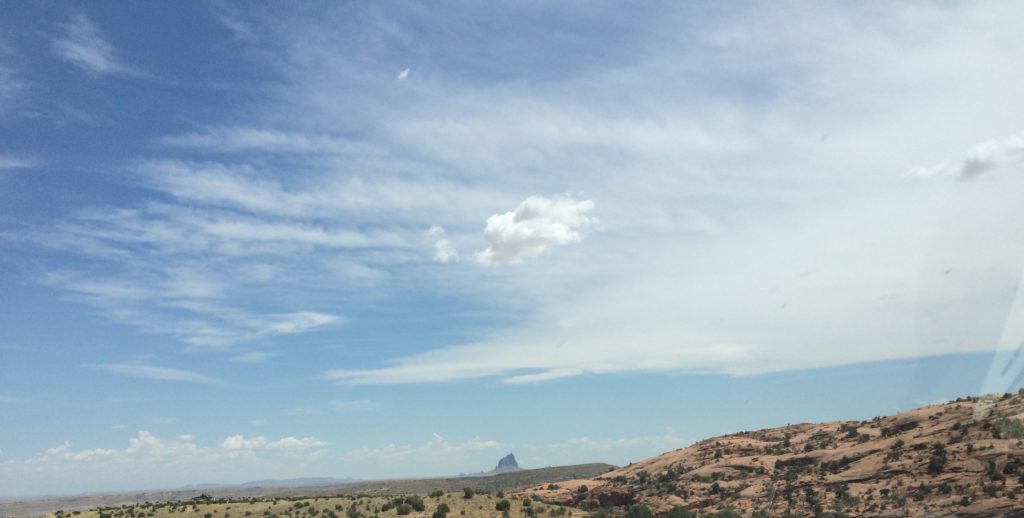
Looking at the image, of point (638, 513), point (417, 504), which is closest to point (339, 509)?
point (417, 504)

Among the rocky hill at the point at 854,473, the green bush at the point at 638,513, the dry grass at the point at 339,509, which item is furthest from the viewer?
the green bush at the point at 638,513

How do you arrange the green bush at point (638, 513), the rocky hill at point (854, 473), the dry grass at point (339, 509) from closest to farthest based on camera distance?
1. the rocky hill at point (854, 473)
2. the dry grass at point (339, 509)
3. the green bush at point (638, 513)

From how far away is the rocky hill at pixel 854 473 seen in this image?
49.8 meters

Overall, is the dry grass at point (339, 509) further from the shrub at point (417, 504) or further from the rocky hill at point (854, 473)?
the rocky hill at point (854, 473)

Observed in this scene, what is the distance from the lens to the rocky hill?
163ft

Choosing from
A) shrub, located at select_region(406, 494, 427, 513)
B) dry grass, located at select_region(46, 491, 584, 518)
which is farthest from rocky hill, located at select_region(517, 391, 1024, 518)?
shrub, located at select_region(406, 494, 427, 513)

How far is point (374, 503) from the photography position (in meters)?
62.7

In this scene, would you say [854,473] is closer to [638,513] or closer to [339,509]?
[638,513]

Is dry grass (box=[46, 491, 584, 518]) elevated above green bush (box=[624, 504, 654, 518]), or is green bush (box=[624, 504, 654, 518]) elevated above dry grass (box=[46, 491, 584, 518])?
dry grass (box=[46, 491, 584, 518])

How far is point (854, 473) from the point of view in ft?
204

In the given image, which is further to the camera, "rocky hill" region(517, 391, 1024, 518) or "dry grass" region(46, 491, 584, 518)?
"dry grass" region(46, 491, 584, 518)

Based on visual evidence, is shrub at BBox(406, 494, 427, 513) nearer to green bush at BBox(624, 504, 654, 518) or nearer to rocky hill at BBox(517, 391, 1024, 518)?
green bush at BBox(624, 504, 654, 518)

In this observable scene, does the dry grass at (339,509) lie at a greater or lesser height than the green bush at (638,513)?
greater

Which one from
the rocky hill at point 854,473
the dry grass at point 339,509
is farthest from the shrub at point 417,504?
the rocky hill at point 854,473
